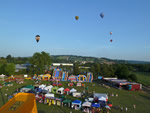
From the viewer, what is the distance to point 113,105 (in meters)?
14.4

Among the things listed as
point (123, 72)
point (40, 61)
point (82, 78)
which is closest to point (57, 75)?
point (82, 78)

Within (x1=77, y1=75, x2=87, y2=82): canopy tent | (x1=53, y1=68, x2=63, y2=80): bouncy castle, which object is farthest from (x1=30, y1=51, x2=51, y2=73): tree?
(x1=77, y1=75, x2=87, y2=82): canopy tent

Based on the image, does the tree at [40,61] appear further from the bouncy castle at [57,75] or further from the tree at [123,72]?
the tree at [123,72]

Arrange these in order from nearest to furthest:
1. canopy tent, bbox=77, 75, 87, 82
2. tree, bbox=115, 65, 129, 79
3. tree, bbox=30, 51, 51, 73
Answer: canopy tent, bbox=77, 75, 87, 82 → tree, bbox=115, 65, 129, 79 → tree, bbox=30, 51, 51, 73

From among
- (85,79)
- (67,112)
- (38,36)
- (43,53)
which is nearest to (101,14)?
(38,36)

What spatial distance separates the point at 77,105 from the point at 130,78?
21480 mm

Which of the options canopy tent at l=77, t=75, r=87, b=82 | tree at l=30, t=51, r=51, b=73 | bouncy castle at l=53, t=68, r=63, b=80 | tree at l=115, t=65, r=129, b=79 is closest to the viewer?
canopy tent at l=77, t=75, r=87, b=82

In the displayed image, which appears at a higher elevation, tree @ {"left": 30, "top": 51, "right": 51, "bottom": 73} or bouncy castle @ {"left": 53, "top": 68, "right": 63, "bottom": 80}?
tree @ {"left": 30, "top": 51, "right": 51, "bottom": 73}

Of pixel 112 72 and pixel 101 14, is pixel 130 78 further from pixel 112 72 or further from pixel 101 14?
pixel 101 14

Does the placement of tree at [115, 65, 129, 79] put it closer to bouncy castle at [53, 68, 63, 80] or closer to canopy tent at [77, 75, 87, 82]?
canopy tent at [77, 75, 87, 82]

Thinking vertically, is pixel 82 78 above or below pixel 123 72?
below

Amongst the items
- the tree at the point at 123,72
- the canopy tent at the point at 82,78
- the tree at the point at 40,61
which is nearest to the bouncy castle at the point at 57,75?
the canopy tent at the point at 82,78

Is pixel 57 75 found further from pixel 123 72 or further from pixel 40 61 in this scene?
pixel 123 72

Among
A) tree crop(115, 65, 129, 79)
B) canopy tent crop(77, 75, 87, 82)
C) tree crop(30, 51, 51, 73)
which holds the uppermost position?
tree crop(30, 51, 51, 73)
